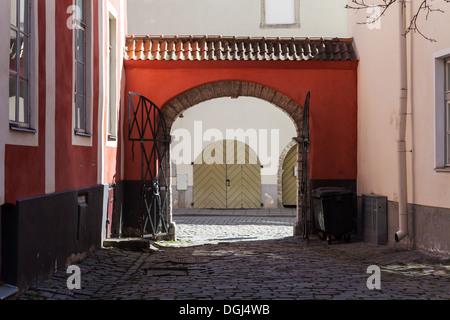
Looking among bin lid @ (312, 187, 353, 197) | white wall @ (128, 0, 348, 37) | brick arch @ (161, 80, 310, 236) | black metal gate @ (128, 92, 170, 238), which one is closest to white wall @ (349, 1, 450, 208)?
bin lid @ (312, 187, 353, 197)

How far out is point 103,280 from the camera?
902 centimetres

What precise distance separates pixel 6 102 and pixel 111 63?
23.1ft

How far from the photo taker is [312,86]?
585 inches

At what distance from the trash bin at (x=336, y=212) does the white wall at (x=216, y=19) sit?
13.7 meters

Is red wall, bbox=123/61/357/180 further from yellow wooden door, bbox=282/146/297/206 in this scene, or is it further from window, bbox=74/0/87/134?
yellow wooden door, bbox=282/146/297/206

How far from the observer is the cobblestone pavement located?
7531mm

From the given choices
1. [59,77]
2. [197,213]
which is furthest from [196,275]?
[197,213]

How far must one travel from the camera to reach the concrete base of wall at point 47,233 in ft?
23.6

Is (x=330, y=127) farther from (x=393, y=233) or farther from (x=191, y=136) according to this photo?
(x=191, y=136)

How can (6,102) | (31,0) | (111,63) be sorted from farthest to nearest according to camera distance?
1. (111,63)
2. (31,0)
3. (6,102)

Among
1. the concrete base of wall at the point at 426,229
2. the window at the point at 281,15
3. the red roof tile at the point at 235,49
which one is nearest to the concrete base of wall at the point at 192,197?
the window at the point at 281,15

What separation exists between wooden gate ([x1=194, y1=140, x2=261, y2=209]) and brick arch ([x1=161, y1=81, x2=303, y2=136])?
468 inches

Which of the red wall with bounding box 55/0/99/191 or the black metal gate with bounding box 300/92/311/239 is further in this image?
the black metal gate with bounding box 300/92/311/239

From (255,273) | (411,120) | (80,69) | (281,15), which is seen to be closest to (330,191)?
(411,120)
